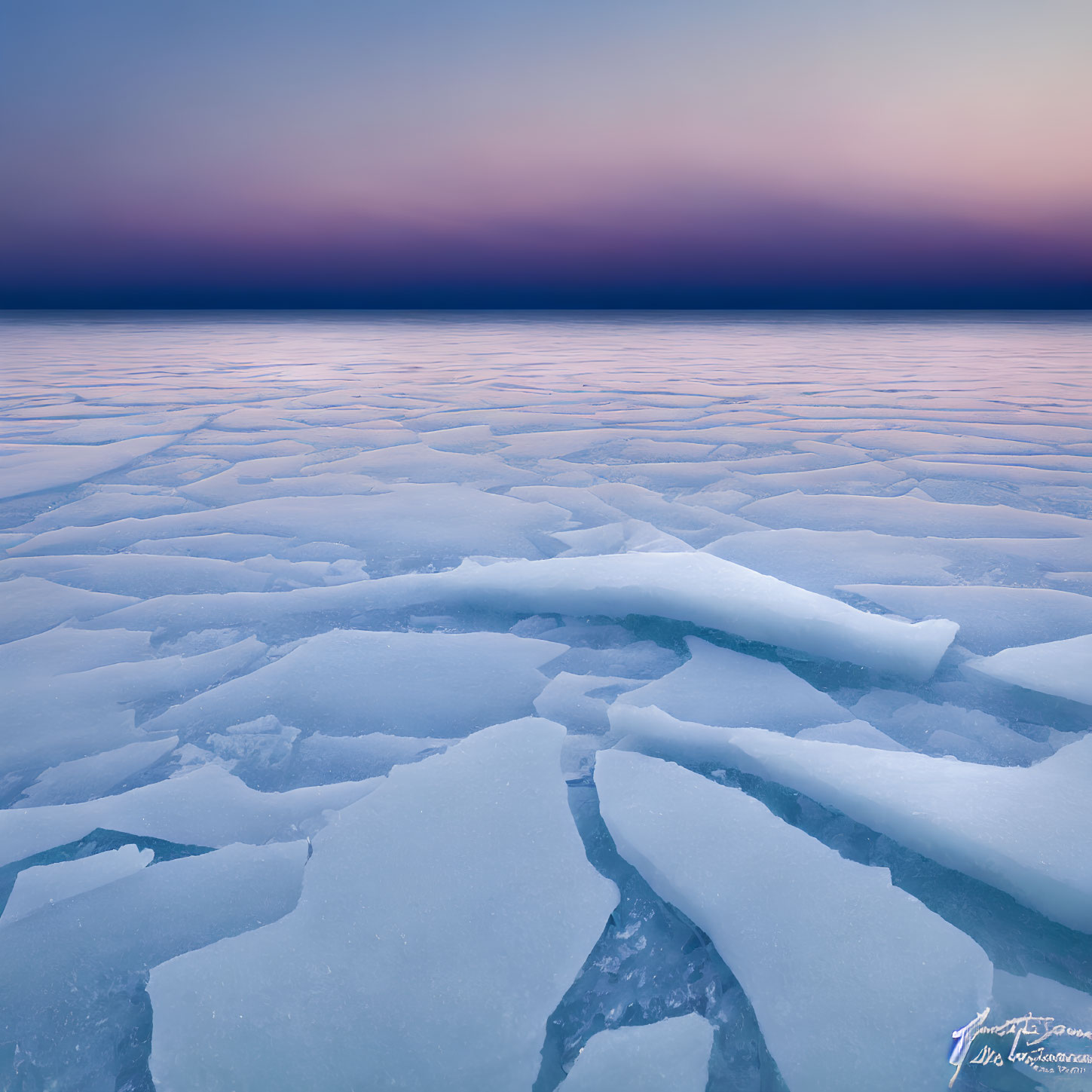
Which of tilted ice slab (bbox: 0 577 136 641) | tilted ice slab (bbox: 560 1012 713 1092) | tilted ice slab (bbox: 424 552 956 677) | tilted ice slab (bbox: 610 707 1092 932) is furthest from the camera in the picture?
tilted ice slab (bbox: 0 577 136 641)

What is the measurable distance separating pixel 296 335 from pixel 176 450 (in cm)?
1090

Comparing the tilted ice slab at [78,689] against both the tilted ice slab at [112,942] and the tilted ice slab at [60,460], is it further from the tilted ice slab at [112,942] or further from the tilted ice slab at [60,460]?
the tilted ice slab at [60,460]

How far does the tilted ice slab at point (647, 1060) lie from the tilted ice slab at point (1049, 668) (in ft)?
2.62

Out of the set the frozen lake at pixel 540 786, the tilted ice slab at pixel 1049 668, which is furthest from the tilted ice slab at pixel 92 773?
the tilted ice slab at pixel 1049 668

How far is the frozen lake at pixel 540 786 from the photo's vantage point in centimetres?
60

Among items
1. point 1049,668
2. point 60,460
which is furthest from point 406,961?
point 60,460

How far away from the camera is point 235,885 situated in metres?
0.74

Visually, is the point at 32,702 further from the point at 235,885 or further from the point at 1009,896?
the point at 1009,896

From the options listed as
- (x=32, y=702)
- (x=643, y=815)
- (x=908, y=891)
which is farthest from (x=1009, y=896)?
(x=32, y=702)

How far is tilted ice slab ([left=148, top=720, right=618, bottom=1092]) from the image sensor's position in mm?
573

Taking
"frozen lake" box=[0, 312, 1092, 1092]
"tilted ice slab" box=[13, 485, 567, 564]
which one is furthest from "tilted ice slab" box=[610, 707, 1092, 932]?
"tilted ice slab" box=[13, 485, 567, 564]

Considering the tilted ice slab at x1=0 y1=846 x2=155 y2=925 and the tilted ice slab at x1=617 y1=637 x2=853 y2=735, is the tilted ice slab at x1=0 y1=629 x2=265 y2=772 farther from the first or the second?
the tilted ice slab at x1=617 y1=637 x2=853 y2=735

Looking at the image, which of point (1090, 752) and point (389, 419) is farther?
point (389, 419)

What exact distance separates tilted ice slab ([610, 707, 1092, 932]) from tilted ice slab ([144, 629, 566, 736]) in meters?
0.23
